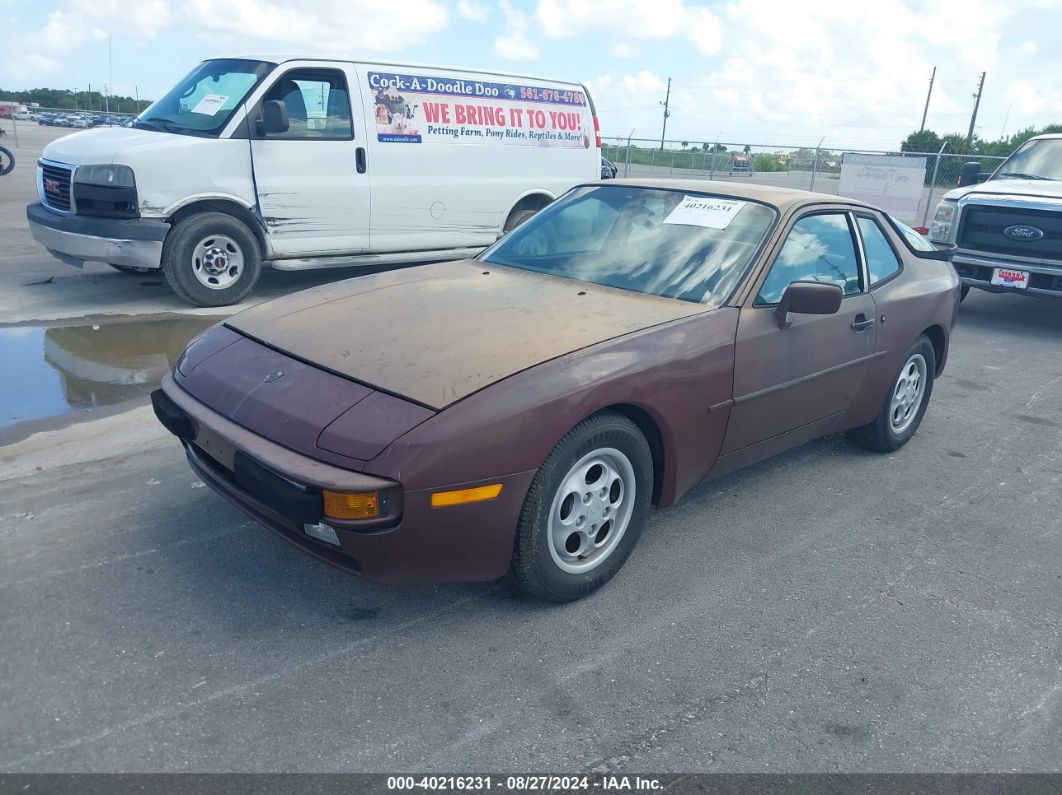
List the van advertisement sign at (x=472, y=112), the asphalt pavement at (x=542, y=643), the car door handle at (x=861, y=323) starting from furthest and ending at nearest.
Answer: the van advertisement sign at (x=472, y=112), the car door handle at (x=861, y=323), the asphalt pavement at (x=542, y=643)

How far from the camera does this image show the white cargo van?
7.19m

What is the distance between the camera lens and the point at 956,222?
29.6ft

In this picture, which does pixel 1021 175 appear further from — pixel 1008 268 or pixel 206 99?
pixel 206 99

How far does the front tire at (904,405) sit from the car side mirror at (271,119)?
5.48 metres

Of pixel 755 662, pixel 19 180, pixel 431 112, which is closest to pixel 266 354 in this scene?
pixel 755 662

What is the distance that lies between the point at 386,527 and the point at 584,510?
0.83m

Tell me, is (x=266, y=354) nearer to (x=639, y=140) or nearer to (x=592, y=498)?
(x=592, y=498)

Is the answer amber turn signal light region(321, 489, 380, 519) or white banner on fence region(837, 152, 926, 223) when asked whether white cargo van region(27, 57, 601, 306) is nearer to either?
amber turn signal light region(321, 489, 380, 519)

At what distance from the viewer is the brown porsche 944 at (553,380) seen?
2.71 metres

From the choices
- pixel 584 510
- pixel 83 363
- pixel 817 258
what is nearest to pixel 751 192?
pixel 817 258

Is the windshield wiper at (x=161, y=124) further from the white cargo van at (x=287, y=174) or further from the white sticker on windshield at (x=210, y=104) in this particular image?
the white sticker on windshield at (x=210, y=104)

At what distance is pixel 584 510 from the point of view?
10.4ft

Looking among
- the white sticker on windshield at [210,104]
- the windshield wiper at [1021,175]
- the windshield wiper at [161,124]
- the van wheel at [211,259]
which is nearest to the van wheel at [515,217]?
the van wheel at [211,259]

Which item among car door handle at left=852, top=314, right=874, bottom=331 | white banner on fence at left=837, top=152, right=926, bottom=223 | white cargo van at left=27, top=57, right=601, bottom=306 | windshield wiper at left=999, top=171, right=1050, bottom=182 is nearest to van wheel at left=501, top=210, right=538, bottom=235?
white cargo van at left=27, top=57, right=601, bottom=306
